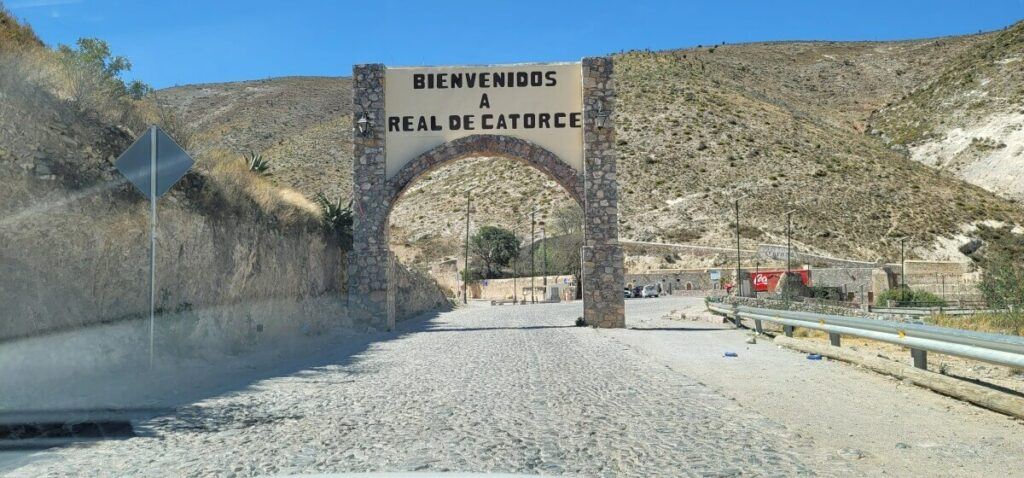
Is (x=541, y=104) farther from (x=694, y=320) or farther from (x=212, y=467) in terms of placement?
(x=212, y=467)

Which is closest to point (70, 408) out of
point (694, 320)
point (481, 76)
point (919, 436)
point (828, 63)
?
point (919, 436)

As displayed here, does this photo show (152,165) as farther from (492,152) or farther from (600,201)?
(600,201)

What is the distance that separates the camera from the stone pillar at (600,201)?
82.4ft

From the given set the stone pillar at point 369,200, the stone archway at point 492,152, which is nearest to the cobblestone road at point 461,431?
the stone pillar at point 369,200

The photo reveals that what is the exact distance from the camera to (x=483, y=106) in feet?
84.4

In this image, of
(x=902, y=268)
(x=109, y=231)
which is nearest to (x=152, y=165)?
(x=109, y=231)

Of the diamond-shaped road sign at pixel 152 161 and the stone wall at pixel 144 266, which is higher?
the diamond-shaped road sign at pixel 152 161

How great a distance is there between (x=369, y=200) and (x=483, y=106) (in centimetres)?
444

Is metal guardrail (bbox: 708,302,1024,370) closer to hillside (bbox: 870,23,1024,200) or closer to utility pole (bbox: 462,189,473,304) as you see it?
utility pole (bbox: 462,189,473,304)

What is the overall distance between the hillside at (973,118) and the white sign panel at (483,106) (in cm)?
7090

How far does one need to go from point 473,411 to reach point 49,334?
5285mm

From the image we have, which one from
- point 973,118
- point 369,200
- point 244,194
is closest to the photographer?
point 244,194

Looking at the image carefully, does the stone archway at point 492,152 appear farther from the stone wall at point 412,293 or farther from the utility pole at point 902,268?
the utility pole at point 902,268

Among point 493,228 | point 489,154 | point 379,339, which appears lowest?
point 379,339
